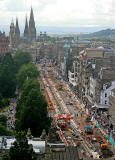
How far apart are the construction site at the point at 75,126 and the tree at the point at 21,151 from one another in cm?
331

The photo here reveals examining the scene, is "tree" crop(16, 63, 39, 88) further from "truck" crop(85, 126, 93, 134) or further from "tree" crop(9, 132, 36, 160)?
"tree" crop(9, 132, 36, 160)

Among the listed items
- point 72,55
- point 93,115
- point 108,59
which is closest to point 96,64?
point 108,59

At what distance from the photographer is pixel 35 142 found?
42.7m

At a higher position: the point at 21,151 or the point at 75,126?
the point at 21,151

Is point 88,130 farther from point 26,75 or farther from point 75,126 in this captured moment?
point 26,75

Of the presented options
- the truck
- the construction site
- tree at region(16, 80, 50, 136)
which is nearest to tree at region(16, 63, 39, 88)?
the construction site

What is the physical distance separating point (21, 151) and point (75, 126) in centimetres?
4637

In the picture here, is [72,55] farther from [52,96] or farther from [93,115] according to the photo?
[93,115]

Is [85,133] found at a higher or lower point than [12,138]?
lower

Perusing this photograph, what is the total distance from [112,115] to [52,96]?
43.1 m

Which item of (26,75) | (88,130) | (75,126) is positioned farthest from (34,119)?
(26,75)

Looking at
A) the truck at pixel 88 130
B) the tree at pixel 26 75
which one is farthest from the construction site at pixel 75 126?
the tree at pixel 26 75

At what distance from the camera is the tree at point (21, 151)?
35.3 metres

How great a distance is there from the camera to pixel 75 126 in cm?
8106
